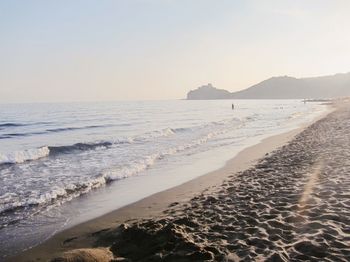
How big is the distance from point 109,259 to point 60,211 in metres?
4.36

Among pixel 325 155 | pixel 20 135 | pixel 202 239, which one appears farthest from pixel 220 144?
pixel 20 135

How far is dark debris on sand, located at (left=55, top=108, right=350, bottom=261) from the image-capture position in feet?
20.4

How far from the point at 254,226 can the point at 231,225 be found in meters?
0.47

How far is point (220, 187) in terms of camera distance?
11.9 meters

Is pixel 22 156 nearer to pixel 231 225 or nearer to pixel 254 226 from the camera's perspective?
pixel 231 225

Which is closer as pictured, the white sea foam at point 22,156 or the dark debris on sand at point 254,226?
the dark debris on sand at point 254,226

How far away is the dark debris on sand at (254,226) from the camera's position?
6.23 metres

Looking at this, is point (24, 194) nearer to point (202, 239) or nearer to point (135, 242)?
point (135, 242)

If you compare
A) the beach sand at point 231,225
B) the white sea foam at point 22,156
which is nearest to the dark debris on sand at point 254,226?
the beach sand at point 231,225

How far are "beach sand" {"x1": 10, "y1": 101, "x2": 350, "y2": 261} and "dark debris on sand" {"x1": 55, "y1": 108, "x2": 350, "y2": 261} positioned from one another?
0.01 meters

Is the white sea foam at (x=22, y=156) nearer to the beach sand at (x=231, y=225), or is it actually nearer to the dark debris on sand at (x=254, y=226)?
the beach sand at (x=231, y=225)

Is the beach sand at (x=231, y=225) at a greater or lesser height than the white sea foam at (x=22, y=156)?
greater

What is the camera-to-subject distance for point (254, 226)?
7.48 meters

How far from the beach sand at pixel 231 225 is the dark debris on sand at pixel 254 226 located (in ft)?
0.05
